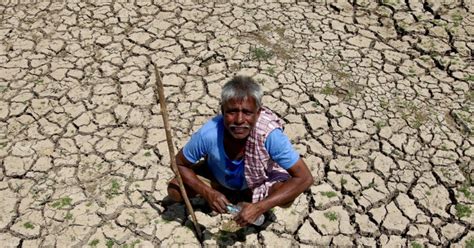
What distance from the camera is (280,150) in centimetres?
291

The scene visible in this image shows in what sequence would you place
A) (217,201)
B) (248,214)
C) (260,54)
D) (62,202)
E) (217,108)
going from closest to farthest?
(248,214), (217,201), (62,202), (217,108), (260,54)

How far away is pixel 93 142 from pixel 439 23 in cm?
320

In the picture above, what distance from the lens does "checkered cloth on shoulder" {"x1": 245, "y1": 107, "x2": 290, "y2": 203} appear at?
2902 millimetres

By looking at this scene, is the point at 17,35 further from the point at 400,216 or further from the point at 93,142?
the point at 400,216

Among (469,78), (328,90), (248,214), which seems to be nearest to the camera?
(248,214)

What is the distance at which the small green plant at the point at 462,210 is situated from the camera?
11.3 ft

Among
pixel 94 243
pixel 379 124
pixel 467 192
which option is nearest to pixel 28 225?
pixel 94 243

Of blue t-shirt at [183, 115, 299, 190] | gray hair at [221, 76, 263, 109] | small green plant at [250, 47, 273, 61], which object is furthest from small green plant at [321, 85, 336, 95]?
gray hair at [221, 76, 263, 109]

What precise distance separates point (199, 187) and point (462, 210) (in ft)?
5.37

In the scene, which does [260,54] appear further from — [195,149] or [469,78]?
[195,149]

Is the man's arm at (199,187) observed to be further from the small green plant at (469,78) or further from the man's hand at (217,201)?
the small green plant at (469,78)

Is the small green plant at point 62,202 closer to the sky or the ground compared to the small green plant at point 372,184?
closer to the ground

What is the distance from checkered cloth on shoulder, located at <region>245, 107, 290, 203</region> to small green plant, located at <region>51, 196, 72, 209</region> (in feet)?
3.90

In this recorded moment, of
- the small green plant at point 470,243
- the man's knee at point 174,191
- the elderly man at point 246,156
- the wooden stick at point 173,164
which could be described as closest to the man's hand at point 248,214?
the elderly man at point 246,156
